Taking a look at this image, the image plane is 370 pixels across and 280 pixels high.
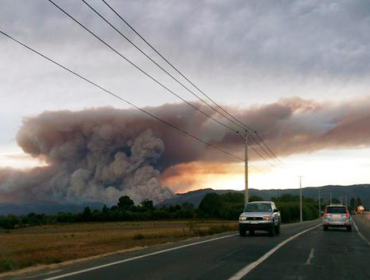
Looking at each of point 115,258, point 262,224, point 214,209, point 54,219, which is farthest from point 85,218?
point 115,258

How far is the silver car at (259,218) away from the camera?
28.7 meters

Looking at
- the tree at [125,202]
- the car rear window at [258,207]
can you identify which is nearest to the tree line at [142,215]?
the tree at [125,202]

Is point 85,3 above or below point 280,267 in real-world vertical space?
above

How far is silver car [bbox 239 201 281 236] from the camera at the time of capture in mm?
28703

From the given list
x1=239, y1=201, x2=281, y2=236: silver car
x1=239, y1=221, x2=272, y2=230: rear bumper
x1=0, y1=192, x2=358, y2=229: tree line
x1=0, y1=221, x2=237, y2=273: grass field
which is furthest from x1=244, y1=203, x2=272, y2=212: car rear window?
x1=0, y1=192, x2=358, y2=229: tree line

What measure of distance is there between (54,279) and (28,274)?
1940mm

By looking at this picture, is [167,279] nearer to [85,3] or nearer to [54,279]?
[54,279]

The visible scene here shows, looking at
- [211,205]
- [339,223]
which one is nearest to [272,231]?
[339,223]

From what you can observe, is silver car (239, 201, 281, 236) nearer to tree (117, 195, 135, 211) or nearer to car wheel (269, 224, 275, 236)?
car wheel (269, 224, 275, 236)

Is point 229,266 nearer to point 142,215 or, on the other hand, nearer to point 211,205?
point 142,215

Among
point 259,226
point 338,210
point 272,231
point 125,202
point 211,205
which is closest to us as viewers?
point 259,226

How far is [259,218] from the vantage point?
28.7 m

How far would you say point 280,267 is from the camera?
14672 millimetres

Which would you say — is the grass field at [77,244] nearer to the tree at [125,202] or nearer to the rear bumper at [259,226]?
the rear bumper at [259,226]
